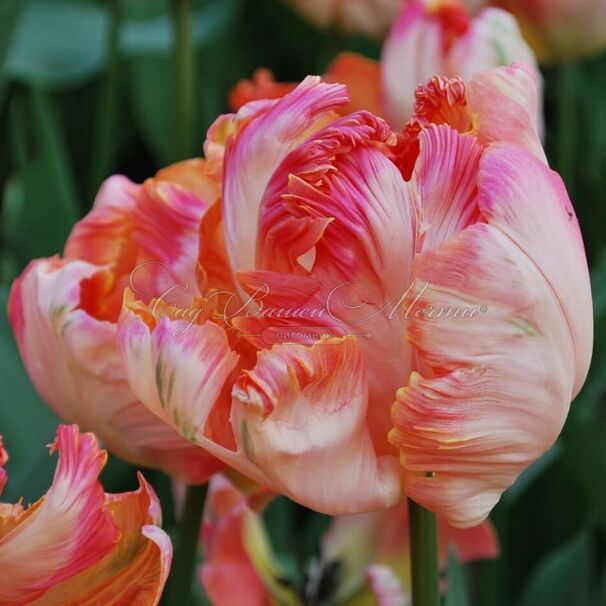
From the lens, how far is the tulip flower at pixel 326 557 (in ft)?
2.27

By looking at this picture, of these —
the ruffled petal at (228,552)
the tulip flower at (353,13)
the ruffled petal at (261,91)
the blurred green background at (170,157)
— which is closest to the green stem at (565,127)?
the blurred green background at (170,157)

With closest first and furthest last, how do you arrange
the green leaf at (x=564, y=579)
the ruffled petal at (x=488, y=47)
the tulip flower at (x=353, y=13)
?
the ruffled petal at (x=488, y=47) < the green leaf at (x=564, y=579) < the tulip flower at (x=353, y=13)

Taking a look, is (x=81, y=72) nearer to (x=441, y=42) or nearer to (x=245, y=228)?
(x=441, y=42)

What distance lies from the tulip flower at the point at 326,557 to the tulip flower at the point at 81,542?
19 cm

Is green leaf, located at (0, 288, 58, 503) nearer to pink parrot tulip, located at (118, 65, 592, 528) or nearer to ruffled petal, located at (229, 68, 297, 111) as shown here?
ruffled petal, located at (229, 68, 297, 111)

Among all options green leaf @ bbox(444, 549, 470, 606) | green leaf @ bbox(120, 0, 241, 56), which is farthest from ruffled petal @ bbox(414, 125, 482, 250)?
green leaf @ bbox(120, 0, 241, 56)

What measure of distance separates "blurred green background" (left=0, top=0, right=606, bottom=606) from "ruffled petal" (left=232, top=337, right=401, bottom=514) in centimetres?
19

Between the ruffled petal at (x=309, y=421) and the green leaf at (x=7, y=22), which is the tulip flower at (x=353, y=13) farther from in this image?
the ruffled petal at (x=309, y=421)

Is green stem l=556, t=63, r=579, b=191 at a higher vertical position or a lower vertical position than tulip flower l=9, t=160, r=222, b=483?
lower

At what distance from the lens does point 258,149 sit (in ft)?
1.62

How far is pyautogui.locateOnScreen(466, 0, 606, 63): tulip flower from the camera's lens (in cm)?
106

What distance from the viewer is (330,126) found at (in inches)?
18.3

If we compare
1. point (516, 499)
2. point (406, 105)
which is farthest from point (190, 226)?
point (516, 499)

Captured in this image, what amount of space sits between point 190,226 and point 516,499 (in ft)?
2.03
